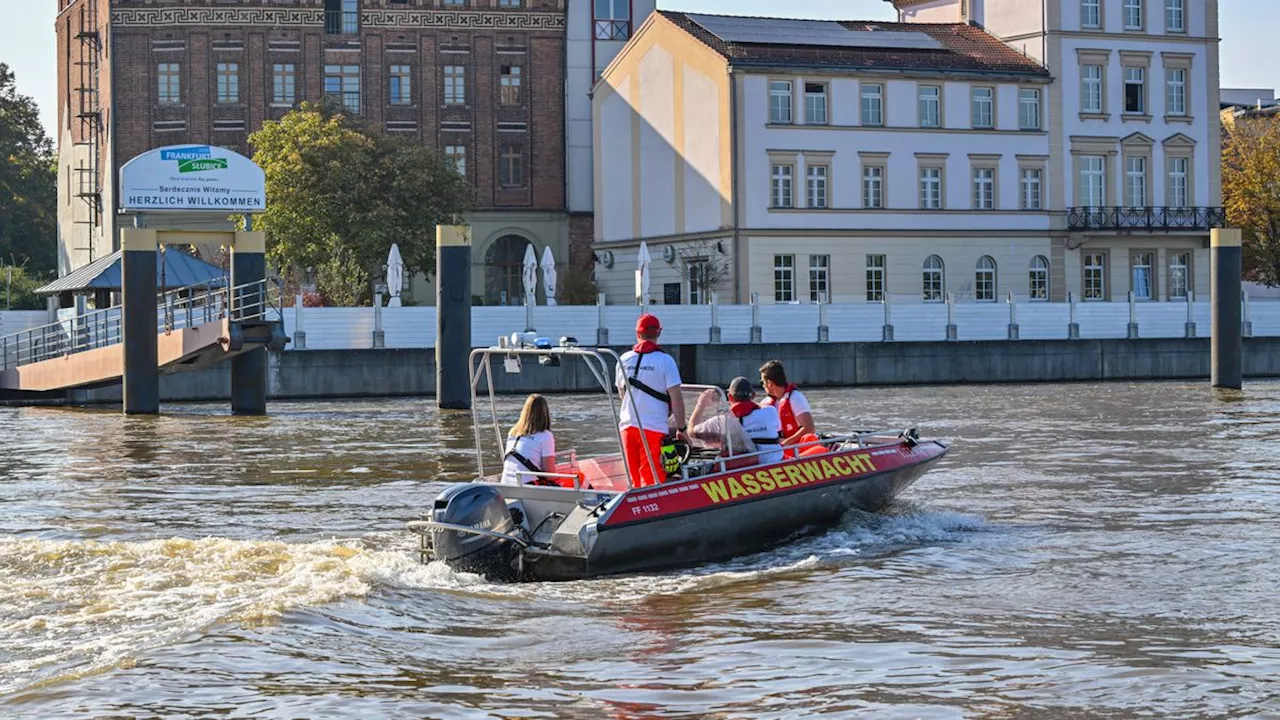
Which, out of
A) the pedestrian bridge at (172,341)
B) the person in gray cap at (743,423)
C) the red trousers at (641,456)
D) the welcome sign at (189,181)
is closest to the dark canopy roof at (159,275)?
the pedestrian bridge at (172,341)

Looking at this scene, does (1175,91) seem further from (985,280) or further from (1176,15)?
(985,280)

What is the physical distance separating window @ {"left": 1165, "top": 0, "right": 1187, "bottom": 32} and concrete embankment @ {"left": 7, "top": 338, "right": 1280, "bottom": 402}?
53.6ft

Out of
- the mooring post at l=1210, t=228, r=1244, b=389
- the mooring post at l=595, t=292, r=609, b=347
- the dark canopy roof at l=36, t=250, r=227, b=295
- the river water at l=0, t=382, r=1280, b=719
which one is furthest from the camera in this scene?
the mooring post at l=595, t=292, r=609, b=347

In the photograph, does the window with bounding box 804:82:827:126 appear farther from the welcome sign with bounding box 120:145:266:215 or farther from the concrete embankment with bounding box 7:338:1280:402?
the welcome sign with bounding box 120:145:266:215

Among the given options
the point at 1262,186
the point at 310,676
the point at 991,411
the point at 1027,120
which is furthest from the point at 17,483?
the point at 1262,186

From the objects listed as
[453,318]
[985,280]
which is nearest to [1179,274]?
[985,280]

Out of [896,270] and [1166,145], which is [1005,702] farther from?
[1166,145]

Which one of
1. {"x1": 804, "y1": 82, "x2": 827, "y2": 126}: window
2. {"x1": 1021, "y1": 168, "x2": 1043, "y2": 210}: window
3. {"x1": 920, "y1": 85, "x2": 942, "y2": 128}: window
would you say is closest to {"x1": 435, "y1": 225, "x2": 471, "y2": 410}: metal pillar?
{"x1": 804, "y1": 82, "x2": 827, "y2": 126}: window

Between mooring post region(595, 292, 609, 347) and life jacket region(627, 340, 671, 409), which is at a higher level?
mooring post region(595, 292, 609, 347)

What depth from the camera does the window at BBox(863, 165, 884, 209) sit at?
58.2 m

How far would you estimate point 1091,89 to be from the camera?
2405 inches

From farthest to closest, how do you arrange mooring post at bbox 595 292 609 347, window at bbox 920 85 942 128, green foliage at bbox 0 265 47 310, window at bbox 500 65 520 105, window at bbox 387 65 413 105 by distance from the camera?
1. window at bbox 500 65 520 105
2. window at bbox 387 65 413 105
3. green foliage at bbox 0 265 47 310
4. window at bbox 920 85 942 128
5. mooring post at bbox 595 292 609 347

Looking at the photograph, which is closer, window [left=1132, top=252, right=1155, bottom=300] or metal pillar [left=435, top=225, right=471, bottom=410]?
metal pillar [left=435, top=225, right=471, bottom=410]

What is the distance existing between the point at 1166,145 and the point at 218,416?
126ft
